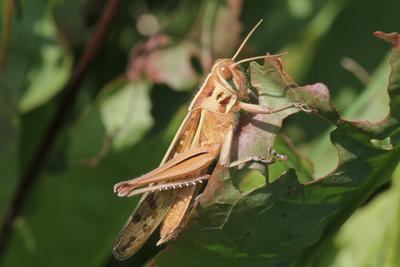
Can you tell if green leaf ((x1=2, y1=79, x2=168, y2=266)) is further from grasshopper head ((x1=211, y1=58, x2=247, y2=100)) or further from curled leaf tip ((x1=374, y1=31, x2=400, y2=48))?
curled leaf tip ((x1=374, y1=31, x2=400, y2=48))

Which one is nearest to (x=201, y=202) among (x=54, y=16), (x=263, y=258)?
(x=263, y=258)

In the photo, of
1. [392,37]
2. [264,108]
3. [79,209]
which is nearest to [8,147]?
[79,209]

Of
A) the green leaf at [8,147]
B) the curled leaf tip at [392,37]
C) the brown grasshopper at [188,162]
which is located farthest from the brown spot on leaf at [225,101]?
the green leaf at [8,147]

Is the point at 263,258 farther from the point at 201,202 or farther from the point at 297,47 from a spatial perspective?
the point at 297,47

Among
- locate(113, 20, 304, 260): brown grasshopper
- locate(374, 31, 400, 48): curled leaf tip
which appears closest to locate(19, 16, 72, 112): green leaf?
locate(113, 20, 304, 260): brown grasshopper

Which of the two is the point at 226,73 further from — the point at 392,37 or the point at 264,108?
the point at 392,37

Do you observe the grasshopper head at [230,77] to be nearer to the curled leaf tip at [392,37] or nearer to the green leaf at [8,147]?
the curled leaf tip at [392,37]
